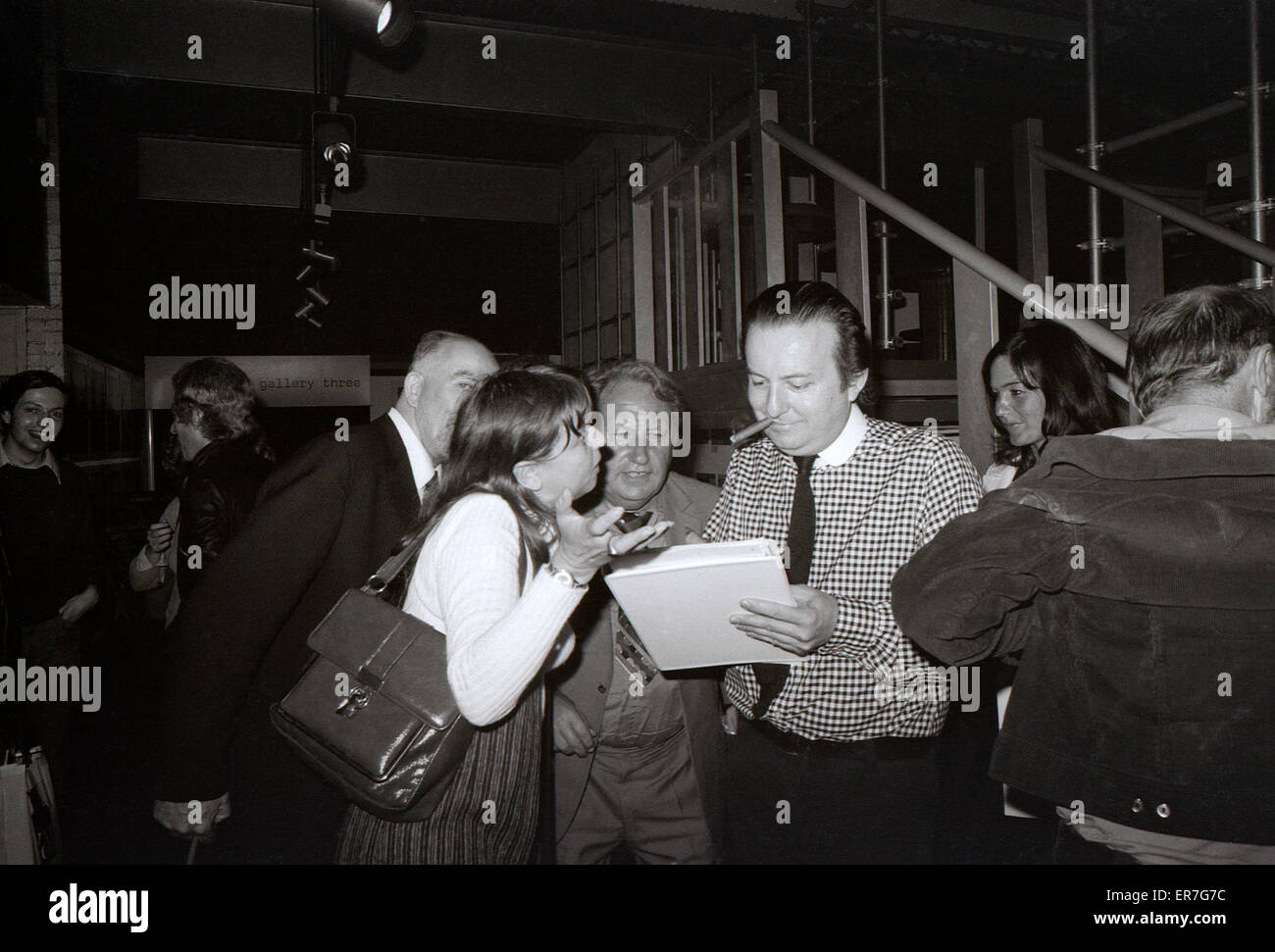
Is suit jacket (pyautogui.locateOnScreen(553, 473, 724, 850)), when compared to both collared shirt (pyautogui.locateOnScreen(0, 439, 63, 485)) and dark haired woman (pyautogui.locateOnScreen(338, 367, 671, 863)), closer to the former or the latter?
dark haired woman (pyautogui.locateOnScreen(338, 367, 671, 863))

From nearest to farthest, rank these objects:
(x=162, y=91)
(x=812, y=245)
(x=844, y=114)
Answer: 1. (x=844, y=114)
2. (x=162, y=91)
3. (x=812, y=245)

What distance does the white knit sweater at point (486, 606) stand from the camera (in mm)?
1266

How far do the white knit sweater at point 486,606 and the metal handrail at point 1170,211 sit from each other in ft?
6.12

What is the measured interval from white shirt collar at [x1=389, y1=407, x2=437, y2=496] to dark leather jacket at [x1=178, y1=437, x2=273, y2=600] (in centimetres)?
87

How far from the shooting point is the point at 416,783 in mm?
1356

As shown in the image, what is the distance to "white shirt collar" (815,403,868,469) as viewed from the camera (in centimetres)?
169

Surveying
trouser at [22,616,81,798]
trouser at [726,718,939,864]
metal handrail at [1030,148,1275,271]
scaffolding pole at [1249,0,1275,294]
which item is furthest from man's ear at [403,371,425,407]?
scaffolding pole at [1249,0,1275,294]

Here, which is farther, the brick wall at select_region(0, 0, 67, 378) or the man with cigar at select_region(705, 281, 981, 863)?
the brick wall at select_region(0, 0, 67, 378)

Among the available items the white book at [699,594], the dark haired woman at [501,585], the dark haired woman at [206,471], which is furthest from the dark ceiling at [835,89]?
the white book at [699,594]

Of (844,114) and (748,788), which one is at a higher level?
(844,114)

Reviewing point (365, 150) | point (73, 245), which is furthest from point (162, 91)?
point (365, 150)

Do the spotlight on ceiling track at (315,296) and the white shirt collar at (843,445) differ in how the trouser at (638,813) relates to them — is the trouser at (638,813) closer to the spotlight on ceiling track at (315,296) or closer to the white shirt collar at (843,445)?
the white shirt collar at (843,445)
